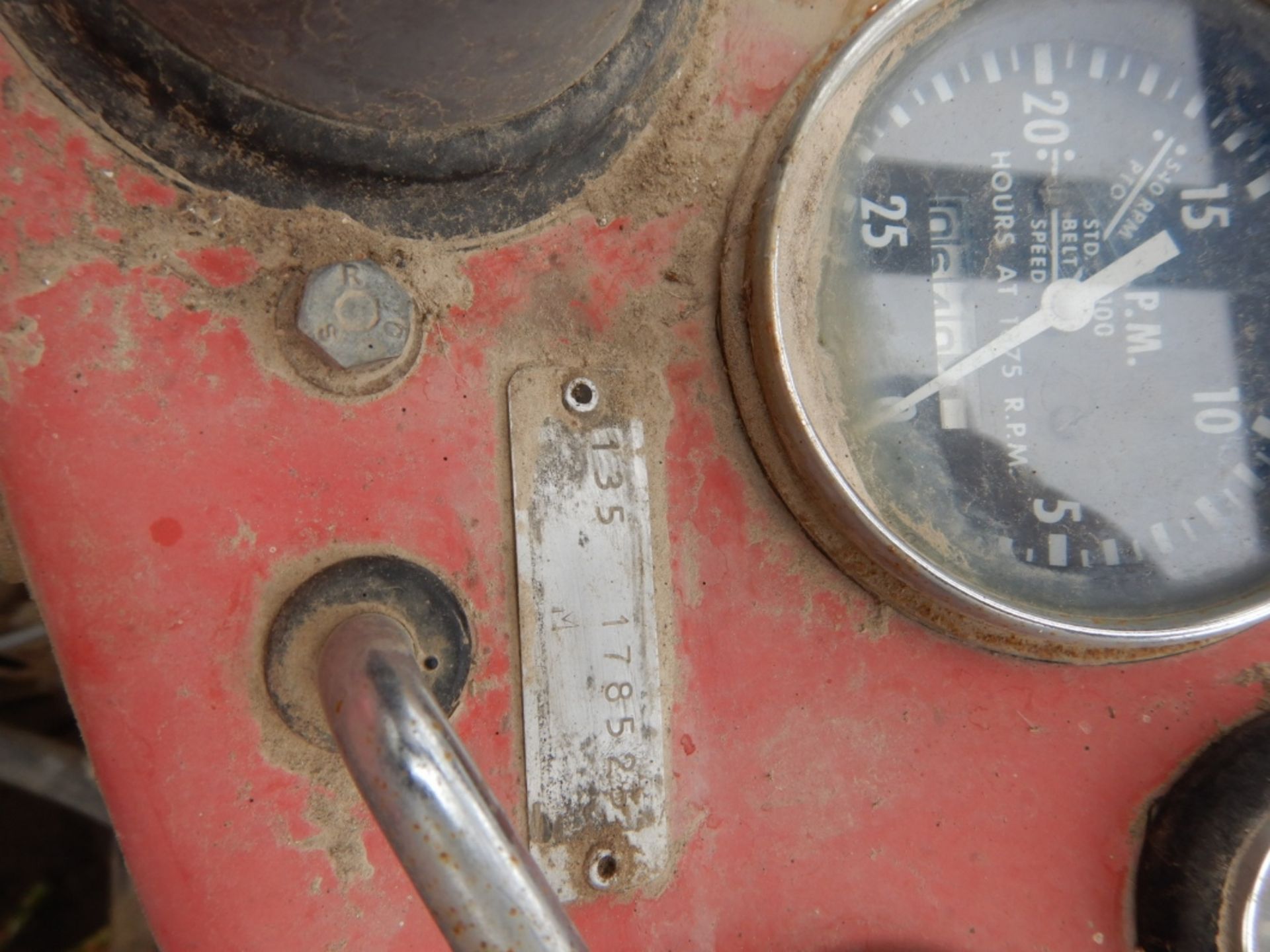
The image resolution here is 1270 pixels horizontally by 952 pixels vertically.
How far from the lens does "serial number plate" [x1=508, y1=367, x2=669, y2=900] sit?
63cm

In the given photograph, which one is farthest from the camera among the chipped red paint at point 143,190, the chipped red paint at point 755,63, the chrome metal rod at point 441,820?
the chipped red paint at point 755,63

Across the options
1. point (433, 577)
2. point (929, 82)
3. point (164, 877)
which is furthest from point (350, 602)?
point (929, 82)

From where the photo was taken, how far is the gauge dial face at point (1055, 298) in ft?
2.37

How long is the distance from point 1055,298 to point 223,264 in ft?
2.07

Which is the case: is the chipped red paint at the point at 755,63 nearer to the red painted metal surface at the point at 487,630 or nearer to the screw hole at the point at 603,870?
the red painted metal surface at the point at 487,630

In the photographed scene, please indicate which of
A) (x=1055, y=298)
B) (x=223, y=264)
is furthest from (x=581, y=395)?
(x=1055, y=298)

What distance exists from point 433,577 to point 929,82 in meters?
0.55

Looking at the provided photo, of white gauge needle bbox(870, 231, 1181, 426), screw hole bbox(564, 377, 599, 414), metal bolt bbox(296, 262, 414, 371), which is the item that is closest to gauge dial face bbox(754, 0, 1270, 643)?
white gauge needle bbox(870, 231, 1181, 426)

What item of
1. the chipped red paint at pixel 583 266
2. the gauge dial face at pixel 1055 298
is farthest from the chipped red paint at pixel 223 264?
the gauge dial face at pixel 1055 298

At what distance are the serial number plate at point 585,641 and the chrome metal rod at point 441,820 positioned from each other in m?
0.15

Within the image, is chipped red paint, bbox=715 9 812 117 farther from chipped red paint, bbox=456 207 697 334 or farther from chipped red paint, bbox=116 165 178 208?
chipped red paint, bbox=116 165 178 208

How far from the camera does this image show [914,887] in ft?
2.29

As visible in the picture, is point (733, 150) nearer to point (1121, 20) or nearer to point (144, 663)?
point (1121, 20)

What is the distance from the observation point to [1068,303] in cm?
77
